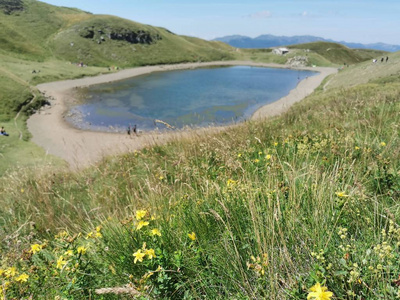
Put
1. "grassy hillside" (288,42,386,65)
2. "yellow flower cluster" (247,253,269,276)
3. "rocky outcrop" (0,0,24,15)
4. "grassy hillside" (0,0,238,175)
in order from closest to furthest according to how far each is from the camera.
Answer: "yellow flower cluster" (247,253,269,276) < "grassy hillside" (0,0,238,175) < "rocky outcrop" (0,0,24,15) < "grassy hillside" (288,42,386,65)

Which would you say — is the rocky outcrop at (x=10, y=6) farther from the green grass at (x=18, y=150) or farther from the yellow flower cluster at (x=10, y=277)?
the yellow flower cluster at (x=10, y=277)

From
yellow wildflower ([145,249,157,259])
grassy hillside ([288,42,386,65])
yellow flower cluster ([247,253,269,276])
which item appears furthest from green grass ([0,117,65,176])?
grassy hillside ([288,42,386,65])

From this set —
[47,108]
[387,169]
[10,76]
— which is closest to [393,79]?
[387,169]

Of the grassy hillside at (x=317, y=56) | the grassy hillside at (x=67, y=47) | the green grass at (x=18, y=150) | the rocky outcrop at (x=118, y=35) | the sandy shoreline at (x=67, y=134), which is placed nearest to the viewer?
the sandy shoreline at (x=67, y=134)

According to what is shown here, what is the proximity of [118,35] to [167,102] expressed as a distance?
78723mm

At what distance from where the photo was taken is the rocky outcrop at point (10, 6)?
340ft

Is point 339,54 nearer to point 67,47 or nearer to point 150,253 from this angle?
point 67,47

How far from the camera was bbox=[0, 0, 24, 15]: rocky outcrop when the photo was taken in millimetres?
103500

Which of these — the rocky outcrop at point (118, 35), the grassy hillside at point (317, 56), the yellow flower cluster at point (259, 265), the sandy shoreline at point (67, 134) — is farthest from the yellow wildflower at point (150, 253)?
the grassy hillside at point (317, 56)

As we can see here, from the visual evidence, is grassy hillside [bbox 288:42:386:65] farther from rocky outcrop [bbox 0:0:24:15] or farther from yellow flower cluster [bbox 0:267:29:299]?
yellow flower cluster [bbox 0:267:29:299]

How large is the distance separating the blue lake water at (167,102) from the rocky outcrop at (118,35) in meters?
44.7

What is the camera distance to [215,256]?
2125mm

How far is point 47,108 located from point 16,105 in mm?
4538

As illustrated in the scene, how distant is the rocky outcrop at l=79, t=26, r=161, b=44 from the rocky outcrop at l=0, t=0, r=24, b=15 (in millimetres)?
30492
